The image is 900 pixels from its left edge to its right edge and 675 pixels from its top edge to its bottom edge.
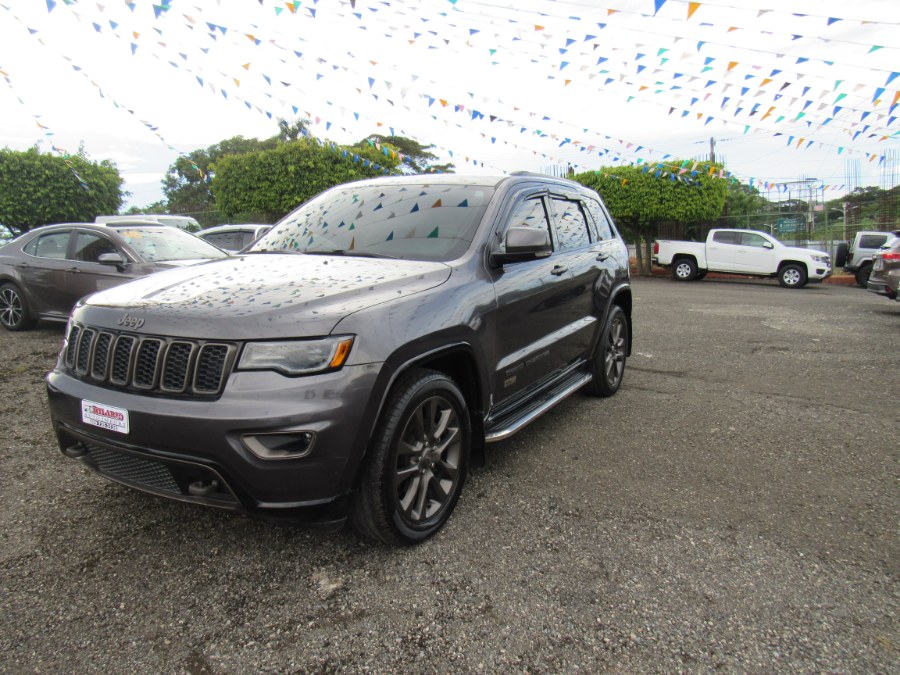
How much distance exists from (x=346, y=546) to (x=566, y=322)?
7.16 feet

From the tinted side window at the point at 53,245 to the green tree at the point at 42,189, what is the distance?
62.7 ft

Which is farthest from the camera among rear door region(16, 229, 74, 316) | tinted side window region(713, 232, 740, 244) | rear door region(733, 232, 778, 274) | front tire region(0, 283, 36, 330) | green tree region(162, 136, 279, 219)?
green tree region(162, 136, 279, 219)

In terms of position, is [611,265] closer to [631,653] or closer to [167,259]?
[631,653]

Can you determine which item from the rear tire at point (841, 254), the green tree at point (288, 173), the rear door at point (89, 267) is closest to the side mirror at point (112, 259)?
the rear door at point (89, 267)

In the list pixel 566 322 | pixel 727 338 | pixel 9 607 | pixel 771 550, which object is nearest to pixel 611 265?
pixel 566 322

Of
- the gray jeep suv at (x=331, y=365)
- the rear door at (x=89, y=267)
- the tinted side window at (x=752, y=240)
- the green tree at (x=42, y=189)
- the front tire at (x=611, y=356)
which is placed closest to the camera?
the gray jeep suv at (x=331, y=365)

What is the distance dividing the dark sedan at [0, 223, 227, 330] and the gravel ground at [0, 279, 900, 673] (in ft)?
10.2

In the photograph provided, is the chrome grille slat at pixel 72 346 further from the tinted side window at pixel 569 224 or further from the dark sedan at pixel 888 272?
the dark sedan at pixel 888 272

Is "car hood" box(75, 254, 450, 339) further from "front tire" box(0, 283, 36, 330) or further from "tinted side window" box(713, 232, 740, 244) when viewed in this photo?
"tinted side window" box(713, 232, 740, 244)

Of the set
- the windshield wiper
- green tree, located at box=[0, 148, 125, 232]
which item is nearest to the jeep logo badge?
the windshield wiper

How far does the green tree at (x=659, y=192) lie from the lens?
18.5 m

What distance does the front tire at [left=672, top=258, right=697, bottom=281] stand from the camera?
1848 cm

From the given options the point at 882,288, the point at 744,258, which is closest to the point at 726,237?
the point at 744,258

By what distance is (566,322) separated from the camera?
4.15 metres
